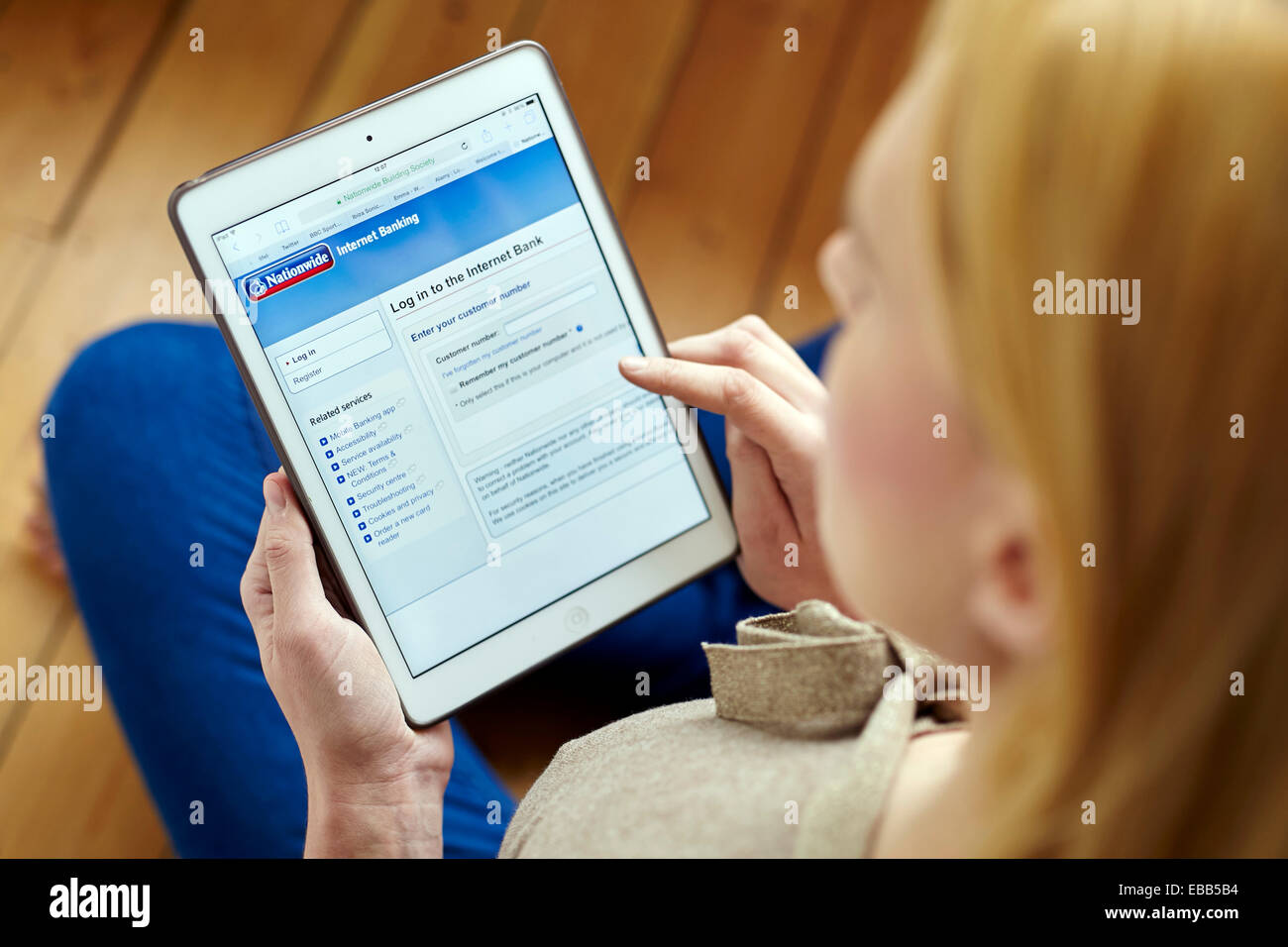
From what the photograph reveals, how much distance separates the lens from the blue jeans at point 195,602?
61cm

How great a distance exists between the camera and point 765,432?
0.55 meters

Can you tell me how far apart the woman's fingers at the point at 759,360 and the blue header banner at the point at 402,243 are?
0.14 meters

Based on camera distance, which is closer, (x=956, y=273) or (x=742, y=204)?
(x=956, y=273)

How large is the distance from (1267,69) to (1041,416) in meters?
0.11

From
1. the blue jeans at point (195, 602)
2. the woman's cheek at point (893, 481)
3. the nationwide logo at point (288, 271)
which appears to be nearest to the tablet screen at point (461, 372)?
the nationwide logo at point (288, 271)

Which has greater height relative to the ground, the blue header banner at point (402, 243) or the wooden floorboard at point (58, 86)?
the wooden floorboard at point (58, 86)

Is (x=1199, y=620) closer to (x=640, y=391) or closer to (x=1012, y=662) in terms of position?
(x=1012, y=662)

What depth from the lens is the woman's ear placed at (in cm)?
28

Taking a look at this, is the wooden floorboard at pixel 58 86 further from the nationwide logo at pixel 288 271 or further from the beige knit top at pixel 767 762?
the beige knit top at pixel 767 762

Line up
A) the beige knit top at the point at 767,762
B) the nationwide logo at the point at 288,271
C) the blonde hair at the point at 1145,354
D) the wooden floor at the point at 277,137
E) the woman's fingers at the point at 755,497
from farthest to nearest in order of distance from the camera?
the wooden floor at the point at 277,137, the woman's fingers at the point at 755,497, the nationwide logo at the point at 288,271, the beige knit top at the point at 767,762, the blonde hair at the point at 1145,354

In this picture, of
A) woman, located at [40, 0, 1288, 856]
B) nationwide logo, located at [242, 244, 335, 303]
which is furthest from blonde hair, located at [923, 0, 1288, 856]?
nationwide logo, located at [242, 244, 335, 303]

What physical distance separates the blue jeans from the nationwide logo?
0.77 feet
